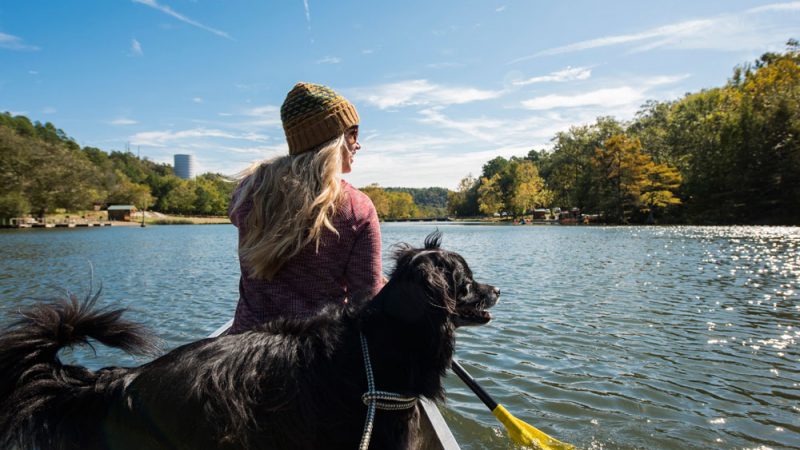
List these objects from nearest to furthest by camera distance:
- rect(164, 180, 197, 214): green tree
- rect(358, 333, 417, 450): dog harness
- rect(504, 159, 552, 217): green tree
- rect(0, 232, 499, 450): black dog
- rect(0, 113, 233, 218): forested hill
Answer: rect(0, 232, 499, 450): black dog
rect(358, 333, 417, 450): dog harness
rect(0, 113, 233, 218): forested hill
rect(504, 159, 552, 217): green tree
rect(164, 180, 197, 214): green tree

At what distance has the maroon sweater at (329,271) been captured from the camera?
7.91ft

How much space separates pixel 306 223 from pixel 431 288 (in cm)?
73

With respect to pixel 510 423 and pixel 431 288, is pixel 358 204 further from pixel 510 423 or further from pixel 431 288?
pixel 510 423

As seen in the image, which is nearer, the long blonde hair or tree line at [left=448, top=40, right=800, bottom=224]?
the long blonde hair

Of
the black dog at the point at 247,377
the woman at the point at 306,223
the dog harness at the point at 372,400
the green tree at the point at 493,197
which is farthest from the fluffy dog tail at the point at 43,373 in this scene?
the green tree at the point at 493,197

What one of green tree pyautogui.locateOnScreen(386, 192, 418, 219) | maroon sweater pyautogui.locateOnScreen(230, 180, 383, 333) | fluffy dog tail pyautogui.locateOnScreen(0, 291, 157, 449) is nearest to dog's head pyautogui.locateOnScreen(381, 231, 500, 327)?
maroon sweater pyautogui.locateOnScreen(230, 180, 383, 333)

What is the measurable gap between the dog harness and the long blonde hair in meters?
0.61

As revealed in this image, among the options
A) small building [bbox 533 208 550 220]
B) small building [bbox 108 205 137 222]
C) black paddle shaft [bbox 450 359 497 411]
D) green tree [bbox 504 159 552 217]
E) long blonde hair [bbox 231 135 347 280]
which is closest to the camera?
long blonde hair [bbox 231 135 347 280]

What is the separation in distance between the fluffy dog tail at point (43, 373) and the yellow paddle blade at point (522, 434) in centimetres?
298

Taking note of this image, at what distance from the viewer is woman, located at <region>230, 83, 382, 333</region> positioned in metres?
2.30

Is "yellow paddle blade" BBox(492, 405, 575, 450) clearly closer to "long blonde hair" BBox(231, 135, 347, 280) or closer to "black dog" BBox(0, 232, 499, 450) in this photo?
"black dog" BBox(0, 232, 499, 450)

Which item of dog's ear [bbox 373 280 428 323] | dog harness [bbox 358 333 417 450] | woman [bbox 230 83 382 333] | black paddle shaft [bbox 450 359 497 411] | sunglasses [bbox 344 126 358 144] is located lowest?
black paddle shaft [bbox 450 359 497 411]

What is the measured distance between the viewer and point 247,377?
1827mm

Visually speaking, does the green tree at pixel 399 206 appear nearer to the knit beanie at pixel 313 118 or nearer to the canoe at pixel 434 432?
the canoe at pixel 434 432
